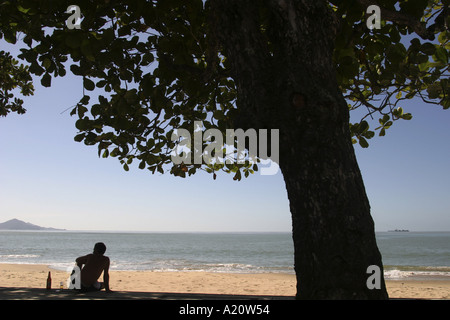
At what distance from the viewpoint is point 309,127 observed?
9.90ft

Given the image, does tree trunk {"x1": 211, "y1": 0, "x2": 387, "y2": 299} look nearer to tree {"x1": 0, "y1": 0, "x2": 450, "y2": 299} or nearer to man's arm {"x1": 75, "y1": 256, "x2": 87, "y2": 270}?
tree {"x1": 0, "y1": 0, "x2": 450, "y2": 299}

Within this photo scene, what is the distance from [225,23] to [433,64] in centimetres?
285

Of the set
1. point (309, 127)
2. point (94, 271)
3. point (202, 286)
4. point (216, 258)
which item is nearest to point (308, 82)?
point (309, 127)

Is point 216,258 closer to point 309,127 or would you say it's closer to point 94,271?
point 94,271

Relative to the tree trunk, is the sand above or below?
below

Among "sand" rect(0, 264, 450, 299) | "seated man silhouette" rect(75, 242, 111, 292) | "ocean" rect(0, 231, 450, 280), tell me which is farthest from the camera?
"ocean" rect(0, 231, 450, 280)

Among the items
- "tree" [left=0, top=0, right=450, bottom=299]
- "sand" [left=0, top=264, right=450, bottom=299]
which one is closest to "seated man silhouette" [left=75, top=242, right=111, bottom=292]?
"tree" [left=0, top=0, right=450, bottom=299]

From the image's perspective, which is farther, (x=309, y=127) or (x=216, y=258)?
(x=216, y=258)

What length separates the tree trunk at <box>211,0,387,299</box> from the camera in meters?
2.83

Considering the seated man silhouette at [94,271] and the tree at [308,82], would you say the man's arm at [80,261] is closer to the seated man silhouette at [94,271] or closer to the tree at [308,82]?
the seated man silhouette at [94,271]

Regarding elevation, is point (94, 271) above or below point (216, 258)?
above

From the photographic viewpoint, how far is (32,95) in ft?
34.7
